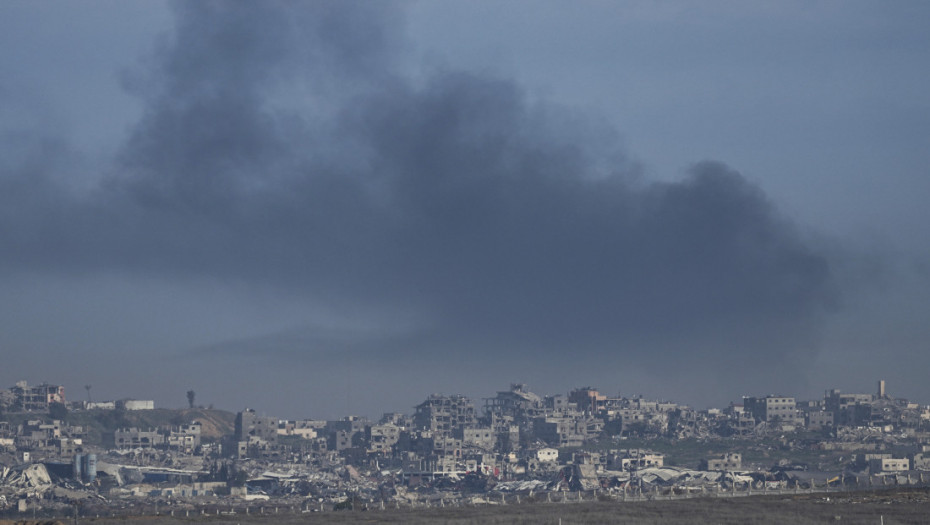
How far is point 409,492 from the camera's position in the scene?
176500mm

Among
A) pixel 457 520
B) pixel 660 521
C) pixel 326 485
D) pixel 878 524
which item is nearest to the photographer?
pixel 878 524

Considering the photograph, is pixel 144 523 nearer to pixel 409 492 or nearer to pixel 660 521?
pixel 660 521

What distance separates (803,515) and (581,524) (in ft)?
56.2

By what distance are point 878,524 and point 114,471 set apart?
148688 millimetres

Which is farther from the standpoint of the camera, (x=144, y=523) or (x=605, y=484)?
(x=605, y=484)

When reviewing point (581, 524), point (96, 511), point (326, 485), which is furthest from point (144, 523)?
point (326, 485)

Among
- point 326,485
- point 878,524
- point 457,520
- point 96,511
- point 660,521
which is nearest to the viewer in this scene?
point 878,524

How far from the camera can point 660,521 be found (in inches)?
3019

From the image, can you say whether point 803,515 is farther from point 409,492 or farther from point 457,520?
point 409,492

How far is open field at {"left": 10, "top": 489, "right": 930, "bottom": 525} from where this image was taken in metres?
78.0

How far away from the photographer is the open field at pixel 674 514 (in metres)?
78.0

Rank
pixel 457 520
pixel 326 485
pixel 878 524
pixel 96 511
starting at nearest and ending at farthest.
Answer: pixel 878 524, pixel 457 520, pixel 96 511, pixel 326 485

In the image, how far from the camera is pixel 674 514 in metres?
85.1

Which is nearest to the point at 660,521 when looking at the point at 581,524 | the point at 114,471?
the point at 581,524
